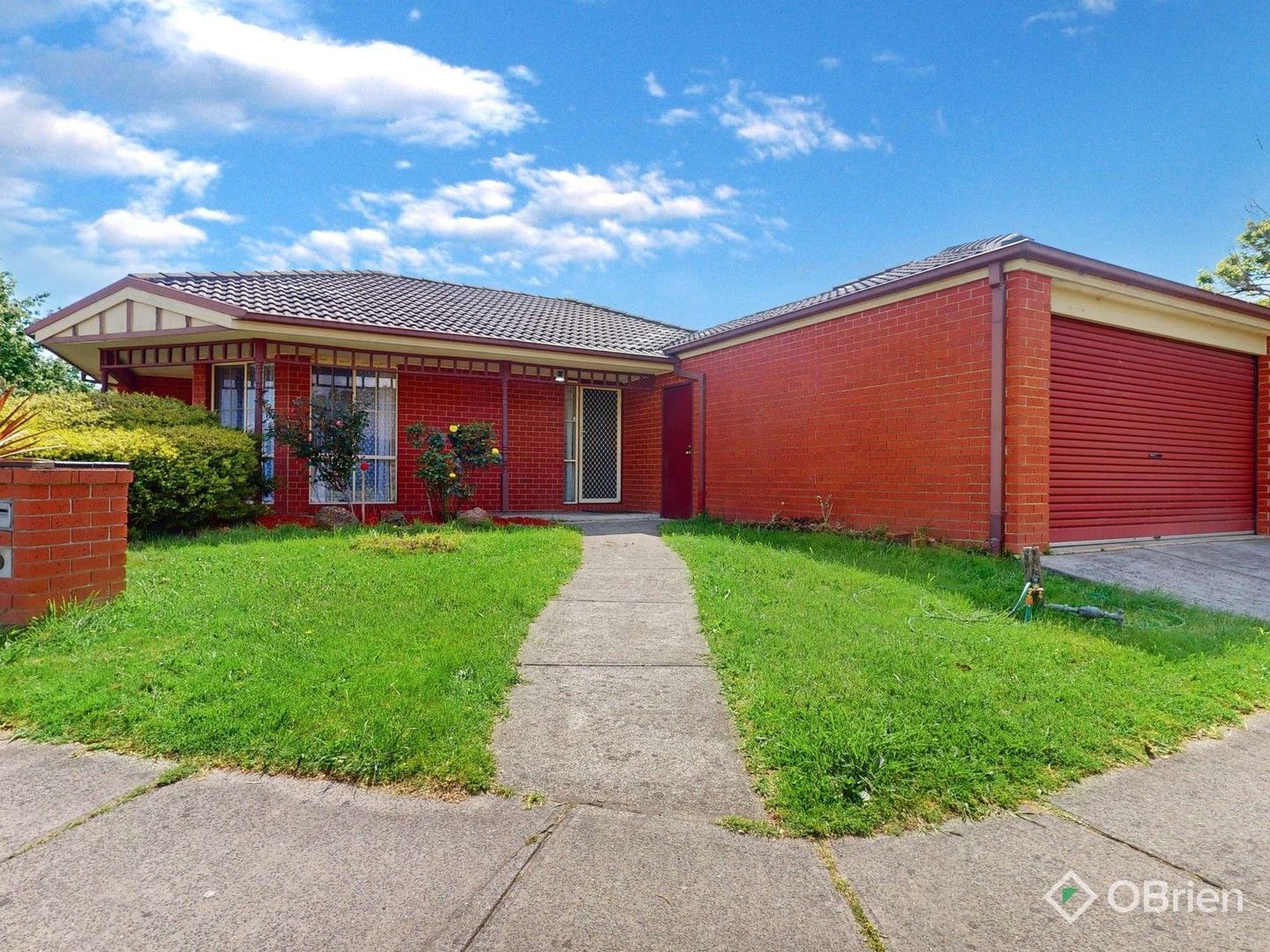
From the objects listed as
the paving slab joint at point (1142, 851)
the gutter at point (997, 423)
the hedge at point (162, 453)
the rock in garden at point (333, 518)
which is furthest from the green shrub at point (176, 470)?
the gutter at point (997, 423)

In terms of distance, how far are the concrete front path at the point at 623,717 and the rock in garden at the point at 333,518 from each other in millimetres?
5290

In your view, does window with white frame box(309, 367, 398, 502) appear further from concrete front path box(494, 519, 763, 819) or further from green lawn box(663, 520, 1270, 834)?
green lawn box(663, 520, 1270, 834)

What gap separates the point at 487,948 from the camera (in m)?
1.79

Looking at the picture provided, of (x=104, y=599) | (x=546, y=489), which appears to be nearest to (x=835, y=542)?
(x=546, y=489)

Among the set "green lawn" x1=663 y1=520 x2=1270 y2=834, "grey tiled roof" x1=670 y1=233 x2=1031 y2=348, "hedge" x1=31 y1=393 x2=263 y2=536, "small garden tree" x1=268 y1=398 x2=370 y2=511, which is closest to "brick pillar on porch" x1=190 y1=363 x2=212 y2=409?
"hedge" x1=31 y1=393 x2=263 y2=536

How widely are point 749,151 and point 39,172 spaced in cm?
1302

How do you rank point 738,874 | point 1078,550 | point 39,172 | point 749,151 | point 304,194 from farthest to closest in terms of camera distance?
point 749,151 → point 39,172 → point 304,194 → point 1078,550 → point 738,874

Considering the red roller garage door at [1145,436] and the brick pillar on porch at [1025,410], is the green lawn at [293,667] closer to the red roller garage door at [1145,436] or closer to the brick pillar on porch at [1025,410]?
the brick pillar on porch at [1025,410]

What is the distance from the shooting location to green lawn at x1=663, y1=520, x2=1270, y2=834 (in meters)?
2.69

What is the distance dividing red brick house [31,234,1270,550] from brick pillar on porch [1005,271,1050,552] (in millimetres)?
25

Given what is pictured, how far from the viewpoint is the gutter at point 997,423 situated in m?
7.20

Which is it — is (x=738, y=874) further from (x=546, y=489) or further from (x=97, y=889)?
(x=546, y=489)

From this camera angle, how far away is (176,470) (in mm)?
8047

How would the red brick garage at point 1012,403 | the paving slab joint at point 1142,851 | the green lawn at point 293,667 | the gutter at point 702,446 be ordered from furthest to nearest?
the gutter at point 702,446 → the red brick garage at point 1012,403 → the green lawn at point 293,667 → the paving slab joint at point 1142,851
